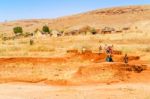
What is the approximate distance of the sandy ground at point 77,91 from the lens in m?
18.2

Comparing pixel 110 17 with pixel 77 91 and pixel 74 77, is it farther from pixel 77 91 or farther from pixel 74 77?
pixel 77 91

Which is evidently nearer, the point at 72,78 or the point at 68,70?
the point at 72,78

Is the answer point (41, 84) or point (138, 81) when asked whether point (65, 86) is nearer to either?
point (41, 84)

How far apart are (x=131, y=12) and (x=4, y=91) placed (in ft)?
343

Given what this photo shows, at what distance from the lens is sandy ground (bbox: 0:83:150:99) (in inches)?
716

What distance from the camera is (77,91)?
63.9 feet

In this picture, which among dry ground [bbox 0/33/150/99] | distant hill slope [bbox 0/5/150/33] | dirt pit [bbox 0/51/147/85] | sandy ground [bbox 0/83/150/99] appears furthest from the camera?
distant hill slope [bbox 0/5/150/33]

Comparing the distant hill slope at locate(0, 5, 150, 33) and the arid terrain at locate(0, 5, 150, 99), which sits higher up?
the distant hill slope at locate(0, 5, 150, 33)

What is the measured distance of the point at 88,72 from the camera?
2325 centimetres

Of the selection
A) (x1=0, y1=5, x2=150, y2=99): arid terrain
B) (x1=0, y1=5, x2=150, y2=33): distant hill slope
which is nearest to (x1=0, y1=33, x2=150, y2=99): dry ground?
(x1=0, y1=5, x2=150, y2=99): arid terrain

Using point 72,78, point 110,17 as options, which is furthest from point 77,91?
point 110,17

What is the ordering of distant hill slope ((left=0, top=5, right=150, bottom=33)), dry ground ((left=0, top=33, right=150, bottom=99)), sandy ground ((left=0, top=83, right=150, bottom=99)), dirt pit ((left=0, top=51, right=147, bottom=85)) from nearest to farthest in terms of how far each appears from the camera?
sandy ground ((left=0, top=83, right=150, bottom=99)) < dry ground ((left=0, top=33, right=150, bottom=99)) < dirt pit ((left=0, top=51, right=147, bottom=85)) < distant hill slope ((left=0, top=5, right=150, bottom=33))

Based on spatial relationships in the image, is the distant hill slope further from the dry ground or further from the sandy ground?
the sandy ground

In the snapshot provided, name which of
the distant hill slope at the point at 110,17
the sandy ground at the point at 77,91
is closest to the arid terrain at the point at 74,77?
the sandy ground at the point at 77,91
